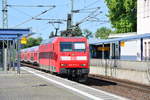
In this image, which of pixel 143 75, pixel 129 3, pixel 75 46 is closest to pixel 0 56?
pixel 75 46

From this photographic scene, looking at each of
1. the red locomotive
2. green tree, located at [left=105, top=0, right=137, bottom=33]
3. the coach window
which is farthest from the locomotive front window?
green tree, located at [left=105, top=0, right=137, bottom=33]

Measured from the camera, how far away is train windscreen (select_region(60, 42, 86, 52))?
79.8 feet

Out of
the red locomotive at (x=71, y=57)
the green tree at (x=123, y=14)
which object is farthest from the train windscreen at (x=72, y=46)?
the green tree at (x=123, y=14)

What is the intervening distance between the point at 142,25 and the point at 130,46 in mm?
8475

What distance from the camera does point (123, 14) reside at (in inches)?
2228

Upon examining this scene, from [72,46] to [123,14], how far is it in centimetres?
3309

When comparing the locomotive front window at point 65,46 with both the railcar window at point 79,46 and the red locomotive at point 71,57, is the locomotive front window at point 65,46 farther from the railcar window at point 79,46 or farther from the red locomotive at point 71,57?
the railcar window at point 79,46

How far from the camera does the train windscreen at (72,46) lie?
24328mm

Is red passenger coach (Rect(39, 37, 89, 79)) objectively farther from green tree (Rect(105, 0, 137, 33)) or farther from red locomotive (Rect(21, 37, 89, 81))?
green tree (Rect(105, 0, 137, 33))

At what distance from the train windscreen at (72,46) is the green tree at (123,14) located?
3116 cm

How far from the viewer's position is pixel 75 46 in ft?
80.6

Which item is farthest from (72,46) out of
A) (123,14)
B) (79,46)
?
(123,14)

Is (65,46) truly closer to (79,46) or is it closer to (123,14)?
(79,46)

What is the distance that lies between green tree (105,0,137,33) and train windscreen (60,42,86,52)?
3116cm
